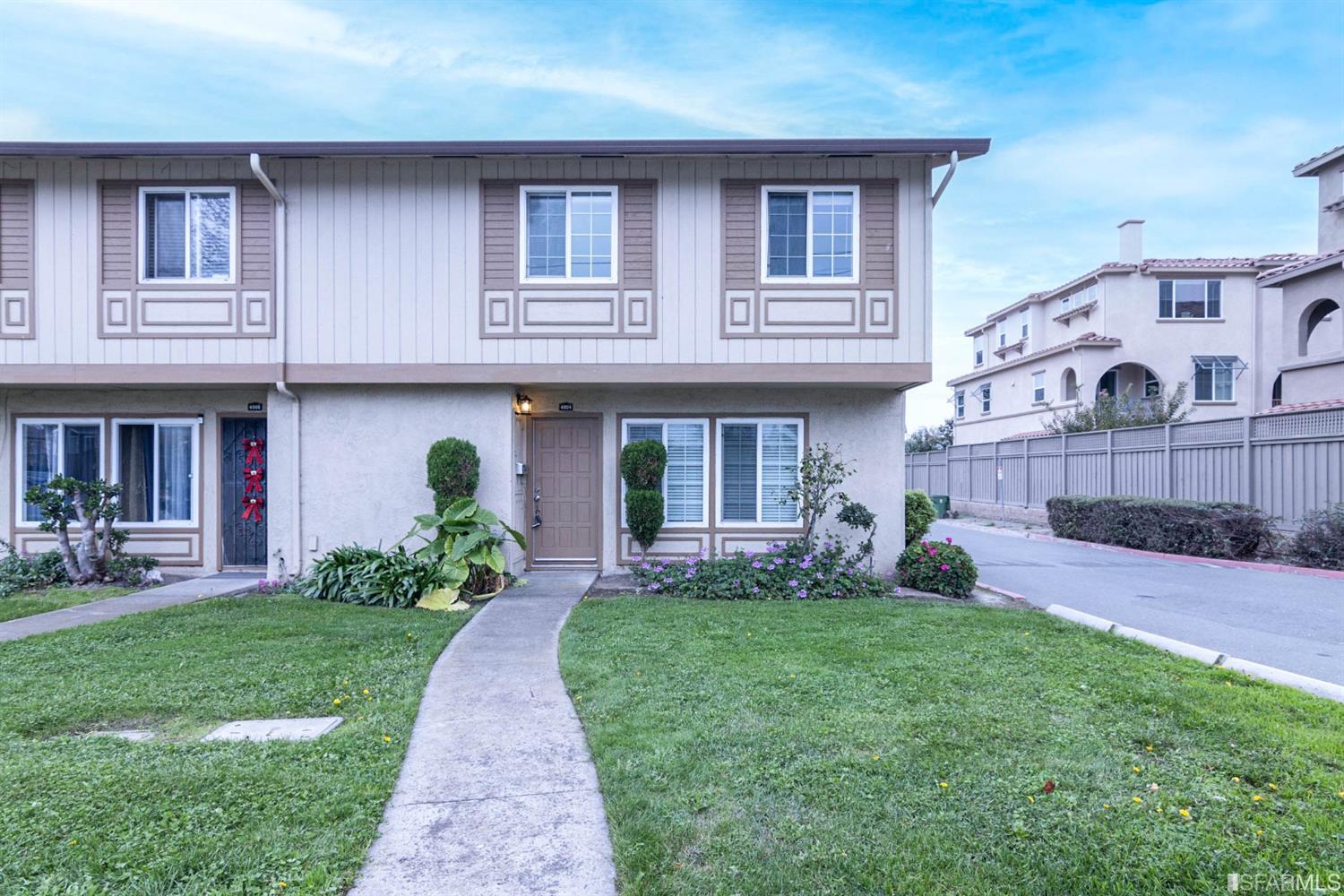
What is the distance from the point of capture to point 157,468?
34.1 feet

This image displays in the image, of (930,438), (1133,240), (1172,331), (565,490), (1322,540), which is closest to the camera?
(565,490)

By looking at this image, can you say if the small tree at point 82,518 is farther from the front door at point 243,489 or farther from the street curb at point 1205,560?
the street curb at point 1205,560

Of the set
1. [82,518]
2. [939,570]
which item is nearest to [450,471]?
[82,518]

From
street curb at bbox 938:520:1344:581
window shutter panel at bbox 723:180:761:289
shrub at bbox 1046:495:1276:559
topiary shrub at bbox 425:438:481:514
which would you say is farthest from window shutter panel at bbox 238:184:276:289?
shrub at bbox 1046:495:1276:559

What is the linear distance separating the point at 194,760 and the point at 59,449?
9267 millimetres

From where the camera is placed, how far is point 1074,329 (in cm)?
2806

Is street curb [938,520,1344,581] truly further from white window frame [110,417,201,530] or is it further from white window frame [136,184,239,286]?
white window frame [110,417,201,530]

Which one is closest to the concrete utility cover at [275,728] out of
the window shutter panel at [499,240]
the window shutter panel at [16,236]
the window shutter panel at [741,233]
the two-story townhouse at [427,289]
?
the two-story townhouse at [427,289]

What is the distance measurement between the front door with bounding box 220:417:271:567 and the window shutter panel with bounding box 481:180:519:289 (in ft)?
13.6

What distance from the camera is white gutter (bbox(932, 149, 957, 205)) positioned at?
9.00m

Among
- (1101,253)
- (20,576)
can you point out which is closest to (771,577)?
(20,576)

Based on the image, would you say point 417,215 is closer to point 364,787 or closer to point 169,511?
point 169,511

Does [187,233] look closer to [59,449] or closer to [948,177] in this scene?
[59,449]

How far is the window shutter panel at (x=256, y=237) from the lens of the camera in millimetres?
9523
